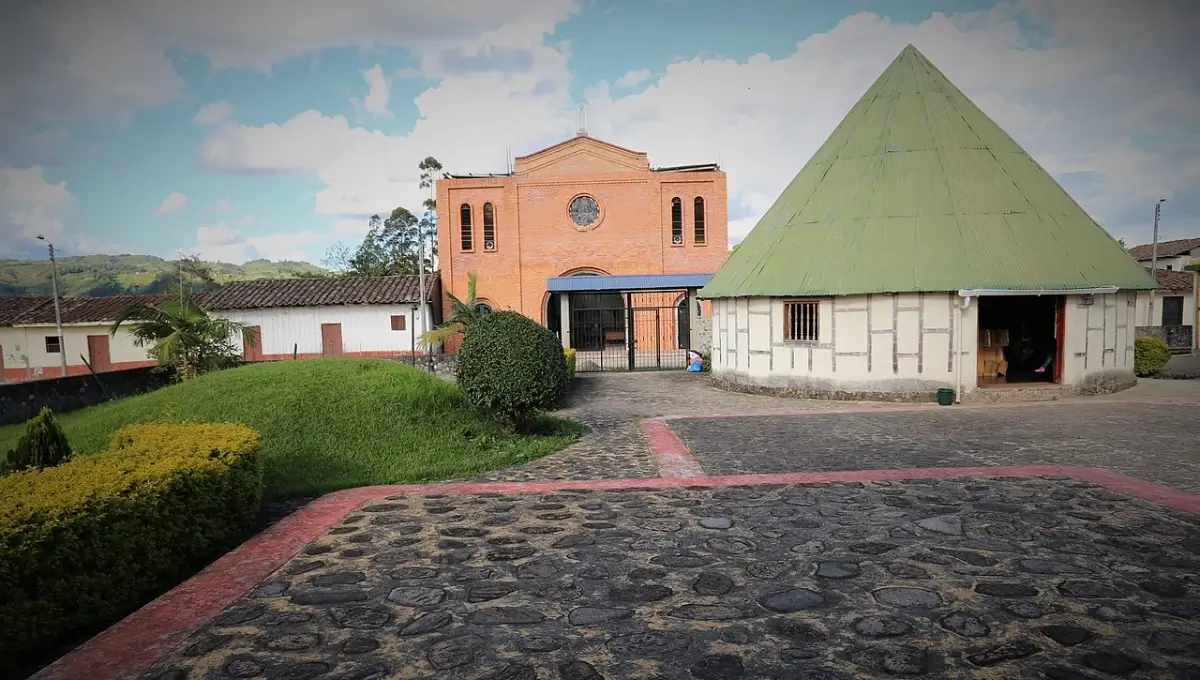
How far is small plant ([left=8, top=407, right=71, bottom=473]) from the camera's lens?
6754 millimetres

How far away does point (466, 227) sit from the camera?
34219mm

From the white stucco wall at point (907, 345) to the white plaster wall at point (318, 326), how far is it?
67.3ft

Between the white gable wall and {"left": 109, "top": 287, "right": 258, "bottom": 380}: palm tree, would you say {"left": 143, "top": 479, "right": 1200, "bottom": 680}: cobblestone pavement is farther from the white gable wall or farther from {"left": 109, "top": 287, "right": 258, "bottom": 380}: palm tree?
the white gable wall

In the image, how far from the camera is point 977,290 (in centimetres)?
1405

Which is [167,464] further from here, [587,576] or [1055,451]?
[1055,451]

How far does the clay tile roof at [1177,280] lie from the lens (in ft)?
117

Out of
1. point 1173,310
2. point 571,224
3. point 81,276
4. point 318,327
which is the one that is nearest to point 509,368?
point 318,327

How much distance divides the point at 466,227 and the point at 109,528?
101ft

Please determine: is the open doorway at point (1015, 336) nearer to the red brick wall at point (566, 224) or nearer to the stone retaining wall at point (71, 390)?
the red brick wall at point (566, 224)

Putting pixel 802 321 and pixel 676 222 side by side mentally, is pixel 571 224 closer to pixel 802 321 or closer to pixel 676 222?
pixel 676 222

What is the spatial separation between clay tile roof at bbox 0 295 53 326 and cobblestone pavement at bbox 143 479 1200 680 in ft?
125

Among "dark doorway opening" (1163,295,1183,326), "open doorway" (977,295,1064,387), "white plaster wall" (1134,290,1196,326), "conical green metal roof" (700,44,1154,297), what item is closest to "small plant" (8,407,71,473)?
"conical green metal roof" (700,44,1154,297)

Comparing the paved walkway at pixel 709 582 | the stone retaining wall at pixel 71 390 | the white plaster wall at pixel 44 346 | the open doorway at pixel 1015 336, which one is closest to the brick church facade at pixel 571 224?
the open doorway at pixel 1015 336

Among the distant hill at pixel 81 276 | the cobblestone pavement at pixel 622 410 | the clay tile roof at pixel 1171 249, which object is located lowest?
the cobblestone pavement at pixel 622 410
